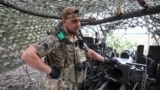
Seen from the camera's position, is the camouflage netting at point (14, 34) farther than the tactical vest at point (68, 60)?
Yes

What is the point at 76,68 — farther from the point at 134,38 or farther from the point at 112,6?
the point at 134,38

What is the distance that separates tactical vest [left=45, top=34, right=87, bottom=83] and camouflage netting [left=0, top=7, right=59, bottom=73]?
103 cm

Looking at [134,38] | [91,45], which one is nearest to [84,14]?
[91,45]

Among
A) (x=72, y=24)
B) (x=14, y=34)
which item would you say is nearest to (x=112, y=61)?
(x=72, y=24)

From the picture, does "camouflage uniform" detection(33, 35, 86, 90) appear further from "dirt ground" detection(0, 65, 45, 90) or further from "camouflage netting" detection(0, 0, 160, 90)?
"dirt ground" detection(0, 65, 45, 90)

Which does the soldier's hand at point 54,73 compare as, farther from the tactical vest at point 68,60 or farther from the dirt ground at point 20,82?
the dirt ground at point 20,82

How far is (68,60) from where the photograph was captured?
1.95 m

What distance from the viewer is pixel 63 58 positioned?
192 centimetres

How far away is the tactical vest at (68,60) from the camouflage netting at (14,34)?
103 cm

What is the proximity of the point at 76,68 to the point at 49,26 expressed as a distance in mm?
2266

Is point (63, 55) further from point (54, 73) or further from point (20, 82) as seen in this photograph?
point (20, 82)

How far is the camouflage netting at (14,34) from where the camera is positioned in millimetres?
2785

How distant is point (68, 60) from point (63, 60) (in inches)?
1.8

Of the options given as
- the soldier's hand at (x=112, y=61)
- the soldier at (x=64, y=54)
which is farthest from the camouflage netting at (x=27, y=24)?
the soldier at (x=64, y=54)
